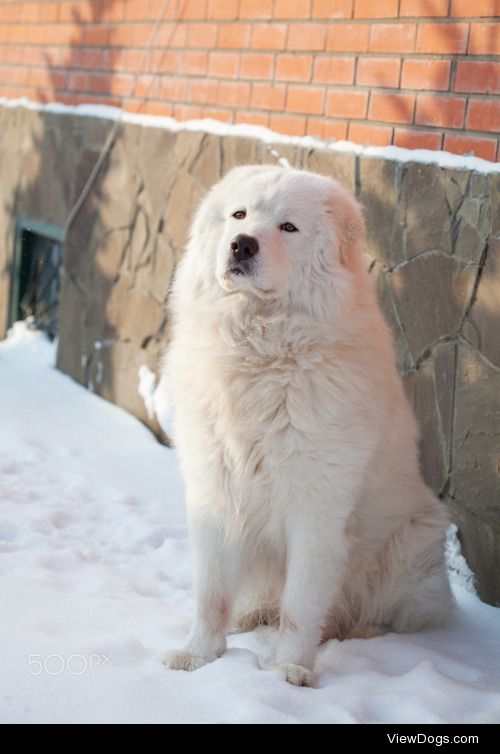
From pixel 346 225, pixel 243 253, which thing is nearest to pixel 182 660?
pixel 243 253

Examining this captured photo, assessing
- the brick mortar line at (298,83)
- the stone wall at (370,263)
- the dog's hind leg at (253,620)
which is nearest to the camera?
the dog's hind leg at (253,620)

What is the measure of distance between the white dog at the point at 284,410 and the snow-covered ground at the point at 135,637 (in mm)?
176

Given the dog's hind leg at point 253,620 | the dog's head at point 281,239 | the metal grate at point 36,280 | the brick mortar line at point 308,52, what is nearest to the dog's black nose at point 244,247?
the dog's head at point 281,239

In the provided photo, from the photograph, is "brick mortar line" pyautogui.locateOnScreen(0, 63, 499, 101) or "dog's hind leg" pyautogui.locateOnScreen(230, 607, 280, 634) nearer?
"dog's hind leg" pyautogui.locateOnScreen(230, 607, 280, 634)

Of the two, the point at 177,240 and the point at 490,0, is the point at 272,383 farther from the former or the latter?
the point at 177,240

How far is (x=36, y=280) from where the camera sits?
300 inches

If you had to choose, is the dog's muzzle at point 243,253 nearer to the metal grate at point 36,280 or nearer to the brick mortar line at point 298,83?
the brick mortar line at point 298,83

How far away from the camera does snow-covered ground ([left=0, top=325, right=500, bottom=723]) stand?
266cm

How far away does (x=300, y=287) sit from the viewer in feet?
10.2

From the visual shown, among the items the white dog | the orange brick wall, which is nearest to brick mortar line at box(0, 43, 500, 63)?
the orange brick wall

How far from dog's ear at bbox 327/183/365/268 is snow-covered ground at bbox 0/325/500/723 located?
50.3 inches

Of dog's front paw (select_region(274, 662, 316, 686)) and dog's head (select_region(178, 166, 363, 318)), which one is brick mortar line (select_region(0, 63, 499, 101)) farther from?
dog's front paw (select_region(274, 662, 316, 686))

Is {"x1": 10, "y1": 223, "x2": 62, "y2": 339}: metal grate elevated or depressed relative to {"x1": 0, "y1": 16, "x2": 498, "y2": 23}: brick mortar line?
depressed

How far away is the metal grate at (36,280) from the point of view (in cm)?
736
